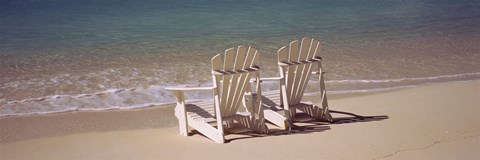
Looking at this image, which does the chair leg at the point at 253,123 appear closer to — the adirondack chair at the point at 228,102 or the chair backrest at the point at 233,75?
the adirondack chair at the point at 228,102

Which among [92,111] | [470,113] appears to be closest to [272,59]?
[92,111]

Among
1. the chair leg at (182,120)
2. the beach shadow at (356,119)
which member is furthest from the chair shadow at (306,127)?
the chair leg at (182,120)

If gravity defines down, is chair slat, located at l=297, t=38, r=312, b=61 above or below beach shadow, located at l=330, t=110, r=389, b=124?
above

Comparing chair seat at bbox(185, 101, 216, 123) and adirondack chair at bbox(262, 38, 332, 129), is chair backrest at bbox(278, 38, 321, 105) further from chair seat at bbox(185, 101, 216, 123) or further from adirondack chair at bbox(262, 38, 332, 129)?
chair seat at bbox(185, 101, 216, 123)

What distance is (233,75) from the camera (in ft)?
25.5

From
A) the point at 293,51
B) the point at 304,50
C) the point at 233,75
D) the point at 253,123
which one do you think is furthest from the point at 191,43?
the point at 233,75

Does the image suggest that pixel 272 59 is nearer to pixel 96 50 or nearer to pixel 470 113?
pixel 96 50

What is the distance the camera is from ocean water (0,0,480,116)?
11984 mm

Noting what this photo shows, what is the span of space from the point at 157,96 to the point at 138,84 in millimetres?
1152

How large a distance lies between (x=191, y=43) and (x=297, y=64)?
8.92 meters

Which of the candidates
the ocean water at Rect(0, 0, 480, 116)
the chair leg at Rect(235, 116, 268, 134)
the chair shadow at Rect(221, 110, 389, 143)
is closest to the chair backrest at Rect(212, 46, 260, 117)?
Answer: the chair leg at Rect(235, 116, 268, 134)

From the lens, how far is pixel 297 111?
9070 millimetres

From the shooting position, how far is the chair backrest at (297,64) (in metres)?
8.35

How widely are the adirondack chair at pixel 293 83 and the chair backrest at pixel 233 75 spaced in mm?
458
